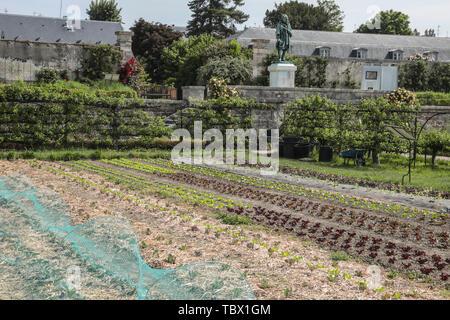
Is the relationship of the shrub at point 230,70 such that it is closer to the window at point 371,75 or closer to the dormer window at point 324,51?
the window at point 371,75

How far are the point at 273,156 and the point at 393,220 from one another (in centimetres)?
787

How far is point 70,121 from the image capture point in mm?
15172

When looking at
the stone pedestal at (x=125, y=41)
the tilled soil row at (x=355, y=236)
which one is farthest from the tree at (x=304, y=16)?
the tilled soil row at (x=355, y=236)

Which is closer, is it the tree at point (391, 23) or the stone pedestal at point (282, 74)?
the stone pedestal at point (282, 74)

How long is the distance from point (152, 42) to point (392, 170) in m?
33.2

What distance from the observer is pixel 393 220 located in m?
7.07

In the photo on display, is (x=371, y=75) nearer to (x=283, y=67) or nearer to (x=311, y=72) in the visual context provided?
(x=311, y=72)

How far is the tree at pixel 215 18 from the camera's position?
4775 cm

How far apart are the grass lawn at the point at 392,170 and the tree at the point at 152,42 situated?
2929 centimetres

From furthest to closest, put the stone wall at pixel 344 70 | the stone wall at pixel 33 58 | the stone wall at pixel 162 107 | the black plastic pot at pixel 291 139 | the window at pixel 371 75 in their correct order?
the window at pixel 371 75, the stone wall at pixel 344 70, the stone wall at pixel 33 58, the stone wall at pixel 162 107, the black plastic pot at pixel 291 139

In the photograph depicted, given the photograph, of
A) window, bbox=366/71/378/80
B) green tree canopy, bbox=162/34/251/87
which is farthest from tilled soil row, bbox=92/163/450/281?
window, bbox=366/71/378/80

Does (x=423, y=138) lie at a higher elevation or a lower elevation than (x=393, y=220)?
higher

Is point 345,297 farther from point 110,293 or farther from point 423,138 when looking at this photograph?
point 423,138
